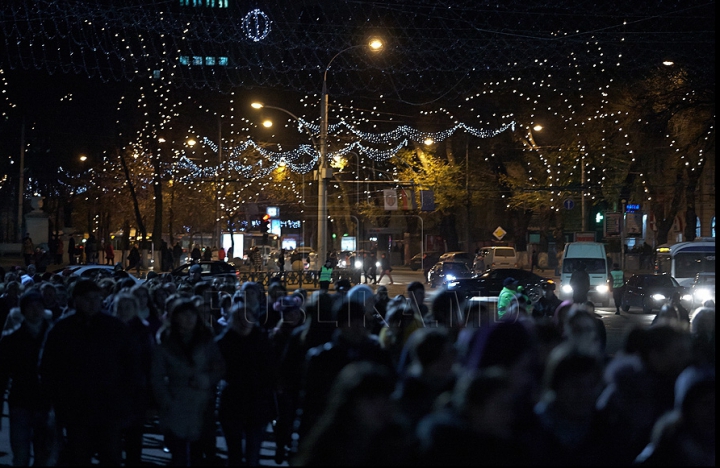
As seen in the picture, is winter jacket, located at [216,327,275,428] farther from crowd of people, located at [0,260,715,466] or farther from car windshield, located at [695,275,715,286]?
car windshield, located at [695,275,715,286]

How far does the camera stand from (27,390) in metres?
7.56

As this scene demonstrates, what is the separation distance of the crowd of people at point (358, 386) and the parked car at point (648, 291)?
18940 millimetres

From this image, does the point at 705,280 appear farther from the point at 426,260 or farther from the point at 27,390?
the point at 426,260

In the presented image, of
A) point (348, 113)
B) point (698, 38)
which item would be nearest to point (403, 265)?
point (348, 113)

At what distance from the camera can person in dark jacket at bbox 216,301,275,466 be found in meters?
7.09

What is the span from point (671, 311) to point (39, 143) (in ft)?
155

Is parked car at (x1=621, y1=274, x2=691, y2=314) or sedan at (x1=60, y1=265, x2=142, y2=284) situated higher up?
sedan at (x1=60, y1=265, x2=142, y2=284)

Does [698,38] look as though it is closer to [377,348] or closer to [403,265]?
[377,348]

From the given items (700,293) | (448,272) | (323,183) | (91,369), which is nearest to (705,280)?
(700,293)

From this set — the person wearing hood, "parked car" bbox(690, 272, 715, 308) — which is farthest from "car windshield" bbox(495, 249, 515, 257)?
the person wearing hood

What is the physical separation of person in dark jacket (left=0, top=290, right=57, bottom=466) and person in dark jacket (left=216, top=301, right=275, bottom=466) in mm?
1565

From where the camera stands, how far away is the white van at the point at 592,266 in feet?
99.8

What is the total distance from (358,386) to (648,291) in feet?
81.3

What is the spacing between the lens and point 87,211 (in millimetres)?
60906
